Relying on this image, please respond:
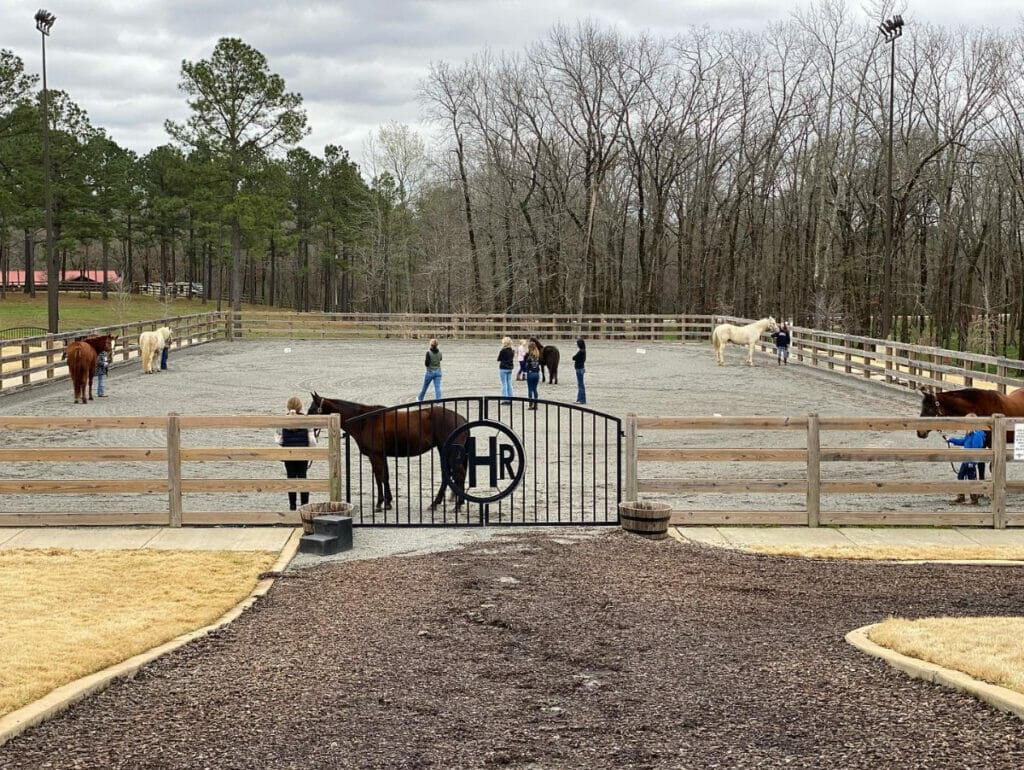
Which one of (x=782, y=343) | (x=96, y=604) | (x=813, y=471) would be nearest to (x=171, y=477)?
(x=96, y=604)

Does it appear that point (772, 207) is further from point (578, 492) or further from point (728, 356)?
point (578, 492)

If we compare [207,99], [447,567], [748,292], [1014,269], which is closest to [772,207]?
[748,292]

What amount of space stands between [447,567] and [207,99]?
156ft

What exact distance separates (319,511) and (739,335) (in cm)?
2600

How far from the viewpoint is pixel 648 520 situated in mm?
Answer: 10148

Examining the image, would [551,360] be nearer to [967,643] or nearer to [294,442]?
[294,442]

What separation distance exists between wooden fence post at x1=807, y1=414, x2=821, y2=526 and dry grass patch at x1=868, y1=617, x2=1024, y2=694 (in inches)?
141

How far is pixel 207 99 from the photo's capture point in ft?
169

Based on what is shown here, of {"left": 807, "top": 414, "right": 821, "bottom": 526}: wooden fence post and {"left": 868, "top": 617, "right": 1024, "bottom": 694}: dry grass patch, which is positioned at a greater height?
{"left": 807, "top": 414, "right": 821, "bottom": 526}: wooden fence post

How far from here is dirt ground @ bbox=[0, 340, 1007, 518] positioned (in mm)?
13992

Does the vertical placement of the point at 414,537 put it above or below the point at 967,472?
below

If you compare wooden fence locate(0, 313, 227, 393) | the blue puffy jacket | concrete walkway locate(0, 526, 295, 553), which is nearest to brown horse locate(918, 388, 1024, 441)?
the blue puffy jacket

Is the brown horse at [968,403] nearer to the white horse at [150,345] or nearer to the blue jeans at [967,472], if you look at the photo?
the blue jeans at [967,472]

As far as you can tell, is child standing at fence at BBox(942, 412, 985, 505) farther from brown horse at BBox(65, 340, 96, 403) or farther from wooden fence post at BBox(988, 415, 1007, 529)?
brown horse at BBox(65, 340, 96, 403)
